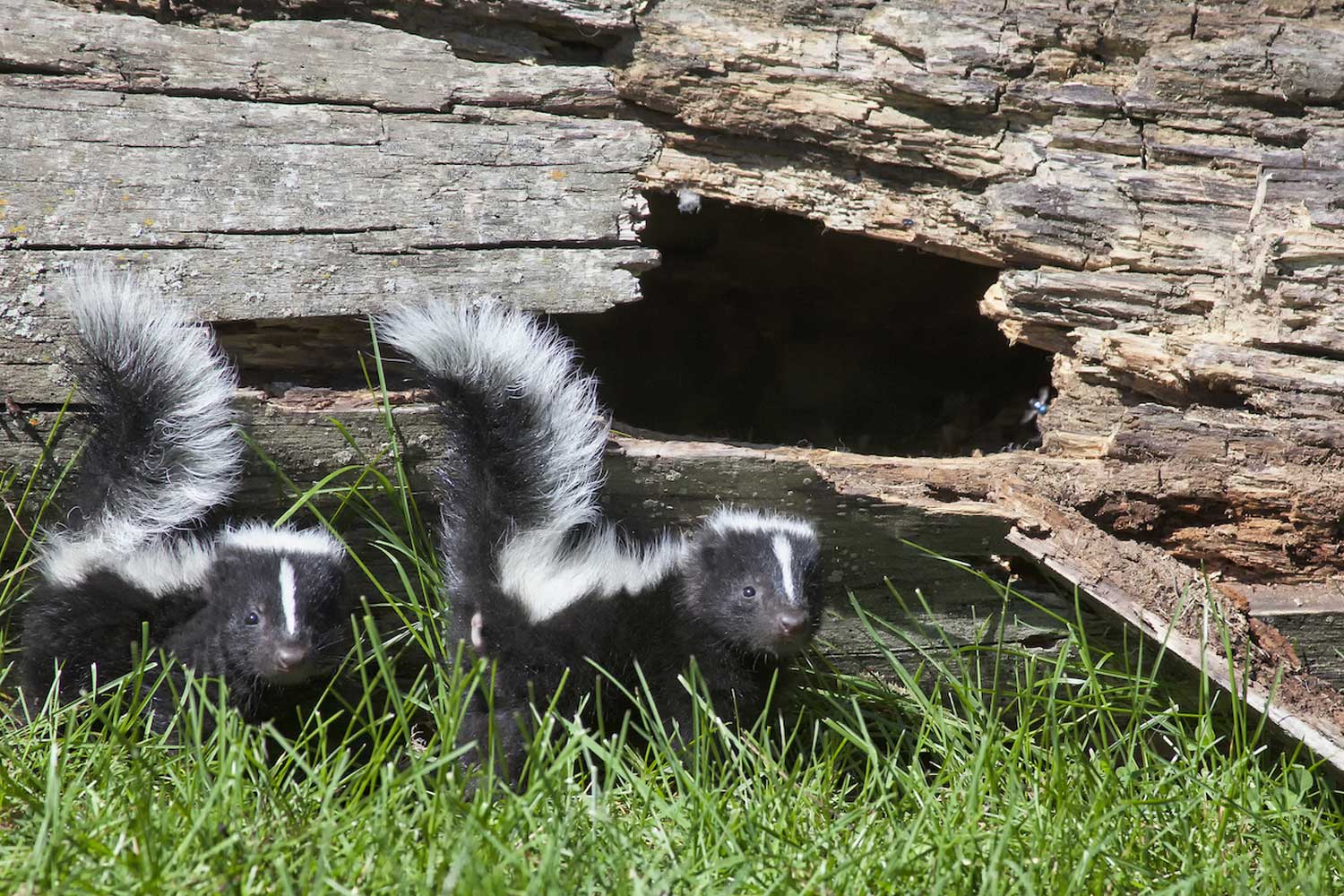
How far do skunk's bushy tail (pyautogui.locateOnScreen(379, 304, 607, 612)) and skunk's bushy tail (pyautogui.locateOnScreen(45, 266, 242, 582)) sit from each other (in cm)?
52

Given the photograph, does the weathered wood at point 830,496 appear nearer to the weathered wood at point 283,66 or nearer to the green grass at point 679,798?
the green grass at point 679,798

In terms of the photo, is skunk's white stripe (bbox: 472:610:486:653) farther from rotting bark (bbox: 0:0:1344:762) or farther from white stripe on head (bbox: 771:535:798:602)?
white stripe on head (bbox: 771:535:798:602)

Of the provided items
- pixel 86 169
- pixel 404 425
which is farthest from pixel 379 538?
pixel 86 169

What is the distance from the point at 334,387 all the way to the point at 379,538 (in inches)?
18.9

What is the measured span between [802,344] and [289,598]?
325 cm

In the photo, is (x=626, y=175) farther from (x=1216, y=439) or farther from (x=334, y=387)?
(x=1216, y=439)

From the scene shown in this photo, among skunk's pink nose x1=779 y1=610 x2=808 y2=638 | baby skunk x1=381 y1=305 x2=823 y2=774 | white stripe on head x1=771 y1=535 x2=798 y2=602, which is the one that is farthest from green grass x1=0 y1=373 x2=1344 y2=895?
white stripe on head x1=771 y1=535 x2=798 y2=602

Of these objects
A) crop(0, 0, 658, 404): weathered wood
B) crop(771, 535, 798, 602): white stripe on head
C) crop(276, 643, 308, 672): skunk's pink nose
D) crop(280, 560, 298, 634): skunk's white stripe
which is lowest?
crop(276, 643, 308, 672): skunk's pink nose

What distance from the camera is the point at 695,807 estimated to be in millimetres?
2764

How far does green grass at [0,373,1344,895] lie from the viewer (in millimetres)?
2398

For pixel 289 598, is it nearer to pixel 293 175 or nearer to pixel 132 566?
pixel 132 566

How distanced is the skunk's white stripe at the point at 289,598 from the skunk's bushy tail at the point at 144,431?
1.17 ft

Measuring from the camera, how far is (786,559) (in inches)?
133

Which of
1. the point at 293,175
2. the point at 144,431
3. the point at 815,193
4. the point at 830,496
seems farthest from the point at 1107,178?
the point at 144,431
